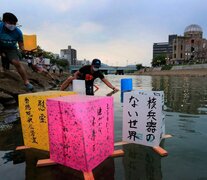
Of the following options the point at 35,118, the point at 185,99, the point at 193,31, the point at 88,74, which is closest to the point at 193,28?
the point at 193,31

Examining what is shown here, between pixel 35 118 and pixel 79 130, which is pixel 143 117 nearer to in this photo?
pixel 79 130

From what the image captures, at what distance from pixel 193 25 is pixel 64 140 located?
442ft

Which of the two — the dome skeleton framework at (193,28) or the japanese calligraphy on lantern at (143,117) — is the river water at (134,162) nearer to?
the japanese calligraphy on lantern at (143,117)

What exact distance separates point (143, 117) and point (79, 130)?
169cm

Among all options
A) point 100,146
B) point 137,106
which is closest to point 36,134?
point 100,146

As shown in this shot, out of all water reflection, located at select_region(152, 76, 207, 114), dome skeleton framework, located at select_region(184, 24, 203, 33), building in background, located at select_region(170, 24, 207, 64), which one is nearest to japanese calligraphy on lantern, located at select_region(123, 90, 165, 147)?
water reflection, located at select_region(152, 76, 207, 114)

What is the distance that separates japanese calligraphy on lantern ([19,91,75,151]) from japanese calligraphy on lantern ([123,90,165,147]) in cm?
132

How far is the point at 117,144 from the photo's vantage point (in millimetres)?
4371

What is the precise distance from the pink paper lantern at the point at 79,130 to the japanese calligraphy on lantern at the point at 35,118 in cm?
62

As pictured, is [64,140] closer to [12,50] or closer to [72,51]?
[12,50]

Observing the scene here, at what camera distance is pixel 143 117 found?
4.37 meters

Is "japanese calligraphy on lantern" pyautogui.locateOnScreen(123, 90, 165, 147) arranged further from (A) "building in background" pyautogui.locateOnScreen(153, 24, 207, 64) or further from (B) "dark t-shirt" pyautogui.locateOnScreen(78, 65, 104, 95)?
(A) "building in background" pyautogui.locateOnScreen(153, 24, 207, 64)

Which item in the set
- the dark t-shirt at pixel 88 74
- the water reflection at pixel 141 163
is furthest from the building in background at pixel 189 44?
the water reflection at pixel 141 163

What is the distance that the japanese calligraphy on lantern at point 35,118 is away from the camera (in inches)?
161
